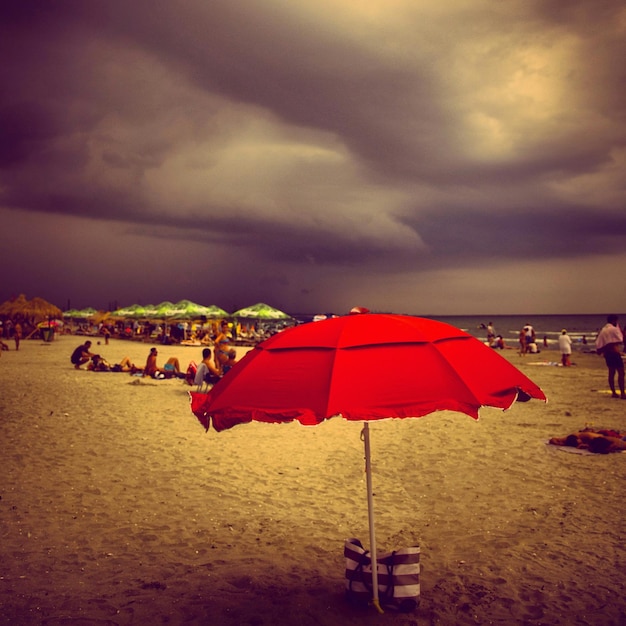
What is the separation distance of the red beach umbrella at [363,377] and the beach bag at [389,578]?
171cm

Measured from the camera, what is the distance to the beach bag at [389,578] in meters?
3.94

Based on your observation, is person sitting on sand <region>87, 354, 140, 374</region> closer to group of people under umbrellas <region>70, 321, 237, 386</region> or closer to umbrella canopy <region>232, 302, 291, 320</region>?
group of people under umbrellas <region>70, 321, 237, 386</region>

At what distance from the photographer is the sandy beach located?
4.08 meters

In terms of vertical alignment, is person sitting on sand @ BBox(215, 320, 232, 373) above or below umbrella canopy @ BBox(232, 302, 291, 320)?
below

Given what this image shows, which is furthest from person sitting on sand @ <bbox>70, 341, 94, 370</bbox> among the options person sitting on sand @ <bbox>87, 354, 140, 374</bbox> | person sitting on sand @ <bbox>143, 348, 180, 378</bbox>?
person sitting on sand @ <bbox>143, 348, 180, 378</bbox>

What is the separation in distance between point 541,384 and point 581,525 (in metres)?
13.7

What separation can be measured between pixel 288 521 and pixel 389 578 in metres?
2.13

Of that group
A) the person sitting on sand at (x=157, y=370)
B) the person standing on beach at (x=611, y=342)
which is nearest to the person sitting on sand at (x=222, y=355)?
the person sitting on sand at (x=157, y=370)

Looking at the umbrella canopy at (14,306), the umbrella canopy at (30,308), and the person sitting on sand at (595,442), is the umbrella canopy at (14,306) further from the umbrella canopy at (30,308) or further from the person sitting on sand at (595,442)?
the person sitting on sand at (595,442)

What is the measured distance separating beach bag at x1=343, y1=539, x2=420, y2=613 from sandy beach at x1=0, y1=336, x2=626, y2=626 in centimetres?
10

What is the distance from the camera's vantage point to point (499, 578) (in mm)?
4551

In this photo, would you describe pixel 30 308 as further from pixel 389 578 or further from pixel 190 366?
pixel 389 578

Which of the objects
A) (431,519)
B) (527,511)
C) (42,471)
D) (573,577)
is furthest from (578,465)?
(42,471)

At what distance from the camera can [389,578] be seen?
398 centimetres
